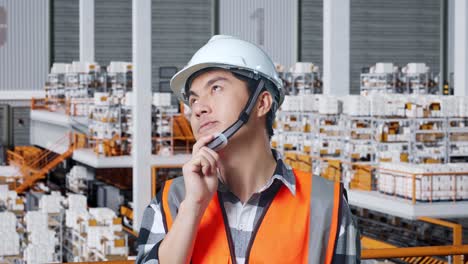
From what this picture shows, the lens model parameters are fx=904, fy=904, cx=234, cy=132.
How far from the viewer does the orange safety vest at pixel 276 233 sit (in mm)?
1590

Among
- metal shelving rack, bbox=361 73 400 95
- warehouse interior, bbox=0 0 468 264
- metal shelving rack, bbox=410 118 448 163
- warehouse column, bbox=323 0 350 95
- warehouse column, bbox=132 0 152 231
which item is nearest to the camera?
warehouse interior, bbox=0 0 468 264

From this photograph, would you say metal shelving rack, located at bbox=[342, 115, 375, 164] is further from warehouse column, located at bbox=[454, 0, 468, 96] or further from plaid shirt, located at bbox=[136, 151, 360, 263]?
plaid shirt, located at bbox=[136, 151, 360, 263]

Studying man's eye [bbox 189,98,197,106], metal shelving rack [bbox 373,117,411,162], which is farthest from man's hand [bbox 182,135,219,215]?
metal shelving rack [bbox 373,117,411,162]

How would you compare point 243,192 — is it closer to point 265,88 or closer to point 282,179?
point 282,179

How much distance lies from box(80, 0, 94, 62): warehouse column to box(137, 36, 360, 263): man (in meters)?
30.0

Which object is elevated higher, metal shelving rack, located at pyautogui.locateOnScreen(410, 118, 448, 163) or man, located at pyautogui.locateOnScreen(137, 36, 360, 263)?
man, located at pyautogui.locateOnScreen(137, 36, 360, 263)

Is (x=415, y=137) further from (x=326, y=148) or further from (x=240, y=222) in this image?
(x=240, y=222)

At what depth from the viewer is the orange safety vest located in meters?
1.59

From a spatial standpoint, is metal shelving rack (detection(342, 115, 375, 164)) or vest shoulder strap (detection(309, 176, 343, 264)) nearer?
vest shoulder strap (detection(309, 176, 343, 264))

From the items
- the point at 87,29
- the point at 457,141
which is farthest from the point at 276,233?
the point at 87,29

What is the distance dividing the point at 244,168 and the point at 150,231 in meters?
0.20

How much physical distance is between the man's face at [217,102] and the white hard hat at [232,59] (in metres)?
0.02

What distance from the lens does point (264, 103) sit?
5.46 ft

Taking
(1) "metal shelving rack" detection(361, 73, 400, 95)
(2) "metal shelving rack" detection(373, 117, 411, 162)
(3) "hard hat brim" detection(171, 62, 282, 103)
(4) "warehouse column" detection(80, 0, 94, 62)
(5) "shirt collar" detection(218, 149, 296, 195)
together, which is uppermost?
(4) "warehouse column" detection(80, 0, 94, 62)
